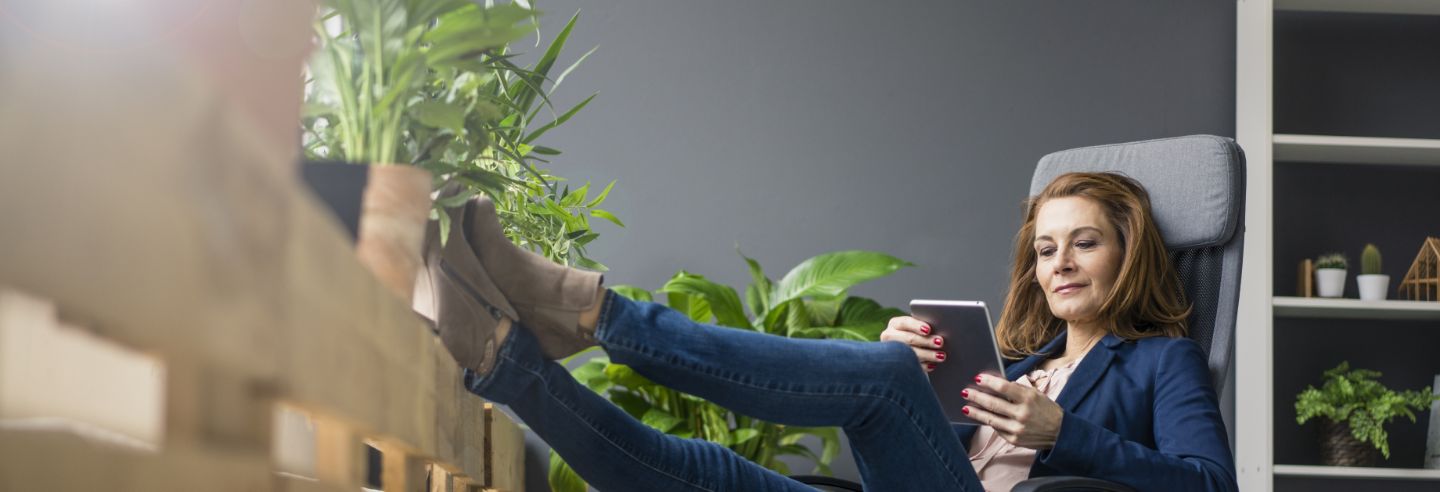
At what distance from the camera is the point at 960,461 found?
4.58 ft

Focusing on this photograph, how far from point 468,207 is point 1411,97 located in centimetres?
333

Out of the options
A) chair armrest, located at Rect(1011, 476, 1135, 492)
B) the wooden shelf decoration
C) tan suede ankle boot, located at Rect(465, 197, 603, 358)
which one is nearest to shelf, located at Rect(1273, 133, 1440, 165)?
the wooden shelf decoration

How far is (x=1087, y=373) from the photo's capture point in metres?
1.90

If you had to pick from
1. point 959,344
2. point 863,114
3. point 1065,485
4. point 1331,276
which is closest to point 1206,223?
point 959,344

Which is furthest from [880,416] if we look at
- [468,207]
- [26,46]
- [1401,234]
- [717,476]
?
[1401,234]

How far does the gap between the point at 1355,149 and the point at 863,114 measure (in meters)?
1.32

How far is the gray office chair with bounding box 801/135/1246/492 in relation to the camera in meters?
2.02

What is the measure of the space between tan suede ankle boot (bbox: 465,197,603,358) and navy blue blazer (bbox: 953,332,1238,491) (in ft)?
2.47

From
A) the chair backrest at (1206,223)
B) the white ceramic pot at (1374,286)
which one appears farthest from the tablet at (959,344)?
the white ceramic pot at (1374,286)

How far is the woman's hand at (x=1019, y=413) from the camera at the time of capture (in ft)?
5.37

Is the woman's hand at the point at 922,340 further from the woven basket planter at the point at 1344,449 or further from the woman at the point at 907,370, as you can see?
the woven basket planter at the point at 1344,449

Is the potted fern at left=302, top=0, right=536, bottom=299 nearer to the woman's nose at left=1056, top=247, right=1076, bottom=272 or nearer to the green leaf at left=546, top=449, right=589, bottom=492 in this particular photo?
the woman's nose at left=1056, top=247, right=1076, bottom=272

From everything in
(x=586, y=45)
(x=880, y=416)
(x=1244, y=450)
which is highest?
(x=586, y=45)

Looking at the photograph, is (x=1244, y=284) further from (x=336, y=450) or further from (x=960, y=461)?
(x=336, y=450)
